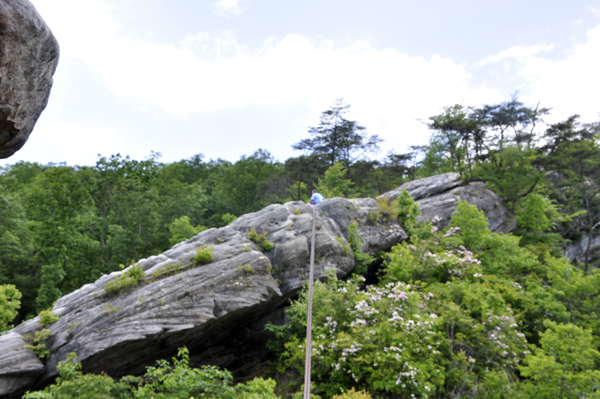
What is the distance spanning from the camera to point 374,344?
35.2 ft

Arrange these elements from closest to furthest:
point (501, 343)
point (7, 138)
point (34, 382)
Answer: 1. point (7, 138)
2. point (34, 382)
3. point (501, 343)

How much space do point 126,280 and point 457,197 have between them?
2342 cm

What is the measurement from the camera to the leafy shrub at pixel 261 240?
15.7 m

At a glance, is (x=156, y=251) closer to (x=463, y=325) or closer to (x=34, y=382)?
(x=34, y=382)

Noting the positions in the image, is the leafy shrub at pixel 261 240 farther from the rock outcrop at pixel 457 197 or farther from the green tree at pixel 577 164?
the green tree at pixel 577 164

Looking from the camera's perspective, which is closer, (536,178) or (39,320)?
(39,320)

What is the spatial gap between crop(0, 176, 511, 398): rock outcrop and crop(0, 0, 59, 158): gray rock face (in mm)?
9768

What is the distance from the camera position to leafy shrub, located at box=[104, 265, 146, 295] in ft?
39.4

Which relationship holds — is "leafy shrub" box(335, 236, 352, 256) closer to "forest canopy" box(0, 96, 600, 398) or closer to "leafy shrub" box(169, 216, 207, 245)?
"forest canopy" box(0, 96, 600, 398)

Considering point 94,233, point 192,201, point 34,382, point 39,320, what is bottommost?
point 34,382

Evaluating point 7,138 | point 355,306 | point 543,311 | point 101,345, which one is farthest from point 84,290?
→ point 543,311

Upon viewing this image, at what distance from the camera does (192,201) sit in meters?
37.3

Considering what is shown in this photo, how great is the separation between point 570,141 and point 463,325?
27.7 m

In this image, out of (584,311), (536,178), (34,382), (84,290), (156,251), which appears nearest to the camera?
(34,382)
